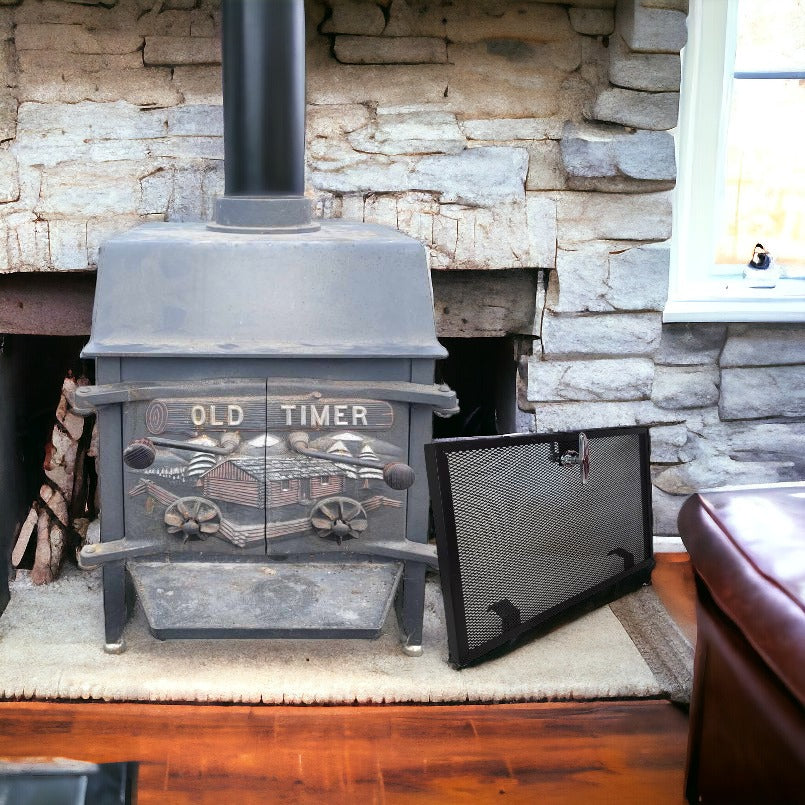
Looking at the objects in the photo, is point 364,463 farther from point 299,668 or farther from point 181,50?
point 181,50

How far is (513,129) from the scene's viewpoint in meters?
2.29

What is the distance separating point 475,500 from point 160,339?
68cm

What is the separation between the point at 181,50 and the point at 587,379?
1207mm

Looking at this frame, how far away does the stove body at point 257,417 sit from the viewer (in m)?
1.85

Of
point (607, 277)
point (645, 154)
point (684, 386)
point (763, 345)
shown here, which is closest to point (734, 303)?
point (763, 345)

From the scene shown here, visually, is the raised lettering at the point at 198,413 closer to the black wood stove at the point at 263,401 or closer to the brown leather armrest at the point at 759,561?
the black wood stove at the point at 263,401

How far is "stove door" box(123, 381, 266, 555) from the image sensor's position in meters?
1.86

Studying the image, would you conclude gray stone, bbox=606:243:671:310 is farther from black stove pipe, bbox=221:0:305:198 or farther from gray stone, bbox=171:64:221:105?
gray stone, bbox=171:64:221:105

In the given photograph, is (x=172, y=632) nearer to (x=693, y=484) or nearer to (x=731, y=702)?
(x=731, y=702)

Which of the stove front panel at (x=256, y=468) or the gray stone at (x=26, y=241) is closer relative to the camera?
the stove front panel at (x=256, y=468)

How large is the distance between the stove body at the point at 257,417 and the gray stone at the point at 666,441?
31.6 inches

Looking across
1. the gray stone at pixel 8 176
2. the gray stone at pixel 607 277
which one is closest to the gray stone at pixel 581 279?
the gray stone at pixel 607 277

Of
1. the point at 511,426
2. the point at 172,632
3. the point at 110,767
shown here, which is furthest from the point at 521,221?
the point at 110,767

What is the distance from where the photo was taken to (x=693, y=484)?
8.32 feet
